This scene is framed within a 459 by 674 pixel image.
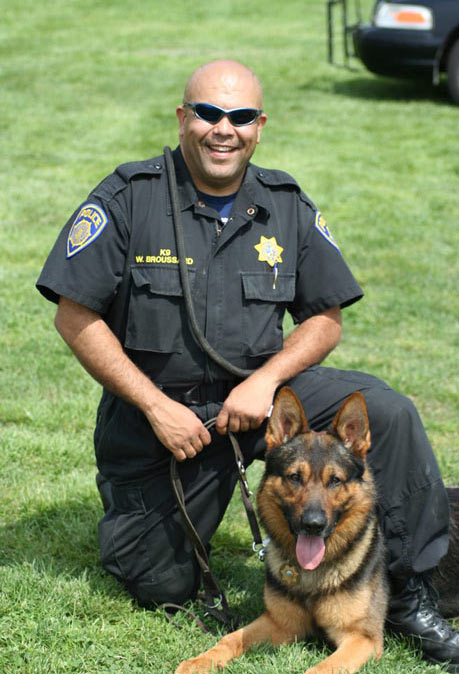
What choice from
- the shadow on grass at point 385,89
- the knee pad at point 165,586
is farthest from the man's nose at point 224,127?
the shadow on grass at point 385,89

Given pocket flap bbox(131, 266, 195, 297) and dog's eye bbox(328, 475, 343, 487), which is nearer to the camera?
dog's eye bbox(328, 475, 343, 487)

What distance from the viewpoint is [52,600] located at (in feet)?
11.6

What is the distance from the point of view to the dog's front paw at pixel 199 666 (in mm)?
3117

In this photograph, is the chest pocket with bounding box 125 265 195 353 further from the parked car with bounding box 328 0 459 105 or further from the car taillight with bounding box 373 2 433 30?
the car taillight with bounding box 373 2 433 30

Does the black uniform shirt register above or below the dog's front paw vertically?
above

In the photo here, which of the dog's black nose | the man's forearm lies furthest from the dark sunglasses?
the dog's black nose

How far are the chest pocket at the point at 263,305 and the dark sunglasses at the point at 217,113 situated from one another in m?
0.61

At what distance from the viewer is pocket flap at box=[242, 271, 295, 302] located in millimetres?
3566

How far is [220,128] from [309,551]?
166 centimetres

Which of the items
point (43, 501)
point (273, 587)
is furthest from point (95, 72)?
point (273, 587)

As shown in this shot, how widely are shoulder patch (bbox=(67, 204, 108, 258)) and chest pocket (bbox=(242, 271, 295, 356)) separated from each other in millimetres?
600

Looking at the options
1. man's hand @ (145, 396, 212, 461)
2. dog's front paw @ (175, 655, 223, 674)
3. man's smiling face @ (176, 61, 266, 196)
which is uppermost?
man's smiling face @ (176, 61, 266, 196)

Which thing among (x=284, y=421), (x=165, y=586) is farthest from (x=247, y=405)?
(x=165, y=586)

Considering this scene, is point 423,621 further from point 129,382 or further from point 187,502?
point 129,382
